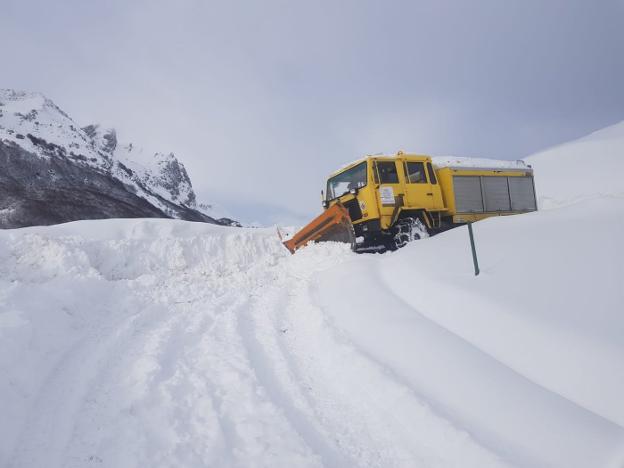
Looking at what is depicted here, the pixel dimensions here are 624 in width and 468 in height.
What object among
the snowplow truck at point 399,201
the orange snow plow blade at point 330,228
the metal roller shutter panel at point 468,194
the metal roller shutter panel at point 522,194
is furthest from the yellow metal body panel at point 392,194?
the metal roller shutter panel at point 522,194

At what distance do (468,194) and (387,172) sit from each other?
2939 mm

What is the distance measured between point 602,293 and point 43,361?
19.1 ft

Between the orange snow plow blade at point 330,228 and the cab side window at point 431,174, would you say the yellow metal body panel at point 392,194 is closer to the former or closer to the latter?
the cab side window at point 431,174

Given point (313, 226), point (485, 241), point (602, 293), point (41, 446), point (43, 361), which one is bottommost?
point (41, 446)

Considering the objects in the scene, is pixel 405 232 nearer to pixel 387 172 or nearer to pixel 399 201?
pixel 399 201

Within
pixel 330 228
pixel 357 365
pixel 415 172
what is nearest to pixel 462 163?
pixel 415 172

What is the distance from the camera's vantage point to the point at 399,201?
9047mm

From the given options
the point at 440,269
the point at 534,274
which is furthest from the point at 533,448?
the point at 440,269

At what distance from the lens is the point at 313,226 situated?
31.5 feet

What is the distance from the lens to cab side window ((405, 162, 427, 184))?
9508mm

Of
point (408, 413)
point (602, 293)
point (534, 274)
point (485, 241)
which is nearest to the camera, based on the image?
point (408, 413)

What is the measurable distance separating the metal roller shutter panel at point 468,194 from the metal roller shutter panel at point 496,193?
288mm

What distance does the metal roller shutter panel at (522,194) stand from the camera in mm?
11273

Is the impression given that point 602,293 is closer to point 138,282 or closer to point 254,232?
point 138,282
